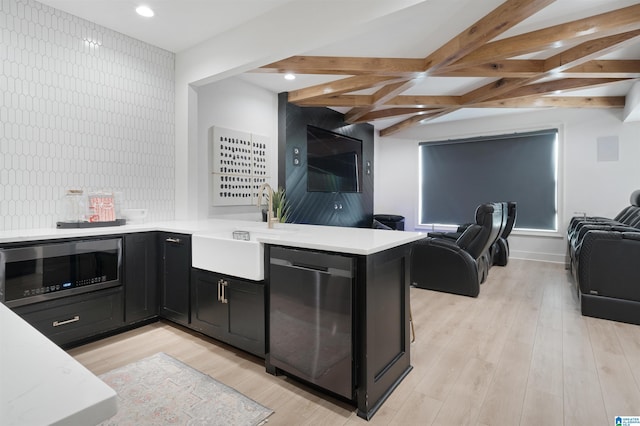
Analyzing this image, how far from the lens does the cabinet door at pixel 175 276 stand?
2670 millimetres

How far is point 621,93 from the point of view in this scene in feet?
15.7

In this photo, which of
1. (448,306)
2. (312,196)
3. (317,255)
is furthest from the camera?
(312,196)

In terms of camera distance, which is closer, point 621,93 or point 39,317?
point 39,317

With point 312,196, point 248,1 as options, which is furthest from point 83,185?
point 312,196

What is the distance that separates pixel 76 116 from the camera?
2850 millimetres

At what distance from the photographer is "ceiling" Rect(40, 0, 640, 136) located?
2.47 metres

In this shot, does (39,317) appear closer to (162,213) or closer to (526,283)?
(162,213)

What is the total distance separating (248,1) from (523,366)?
346 cm

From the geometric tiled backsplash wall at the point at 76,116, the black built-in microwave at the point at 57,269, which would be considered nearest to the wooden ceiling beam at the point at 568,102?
the geometric tiled backsplash wall at the point at 76,116

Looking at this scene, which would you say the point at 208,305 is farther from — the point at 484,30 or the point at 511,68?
the point at 511,68

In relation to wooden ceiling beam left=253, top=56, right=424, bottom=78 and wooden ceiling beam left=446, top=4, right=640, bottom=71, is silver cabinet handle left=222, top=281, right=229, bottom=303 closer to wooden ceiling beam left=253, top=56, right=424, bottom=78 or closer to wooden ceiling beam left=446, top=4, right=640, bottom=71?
wooden ceiling beam left=253, top=56, right=424, bottom=78

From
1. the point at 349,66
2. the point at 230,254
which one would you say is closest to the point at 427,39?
the point at 349,66

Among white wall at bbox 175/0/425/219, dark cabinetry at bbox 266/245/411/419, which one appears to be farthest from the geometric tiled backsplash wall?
dark cabinetry at bbox 266/245/411/419

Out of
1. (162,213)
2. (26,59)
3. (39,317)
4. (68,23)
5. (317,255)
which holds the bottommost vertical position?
(39,317)
